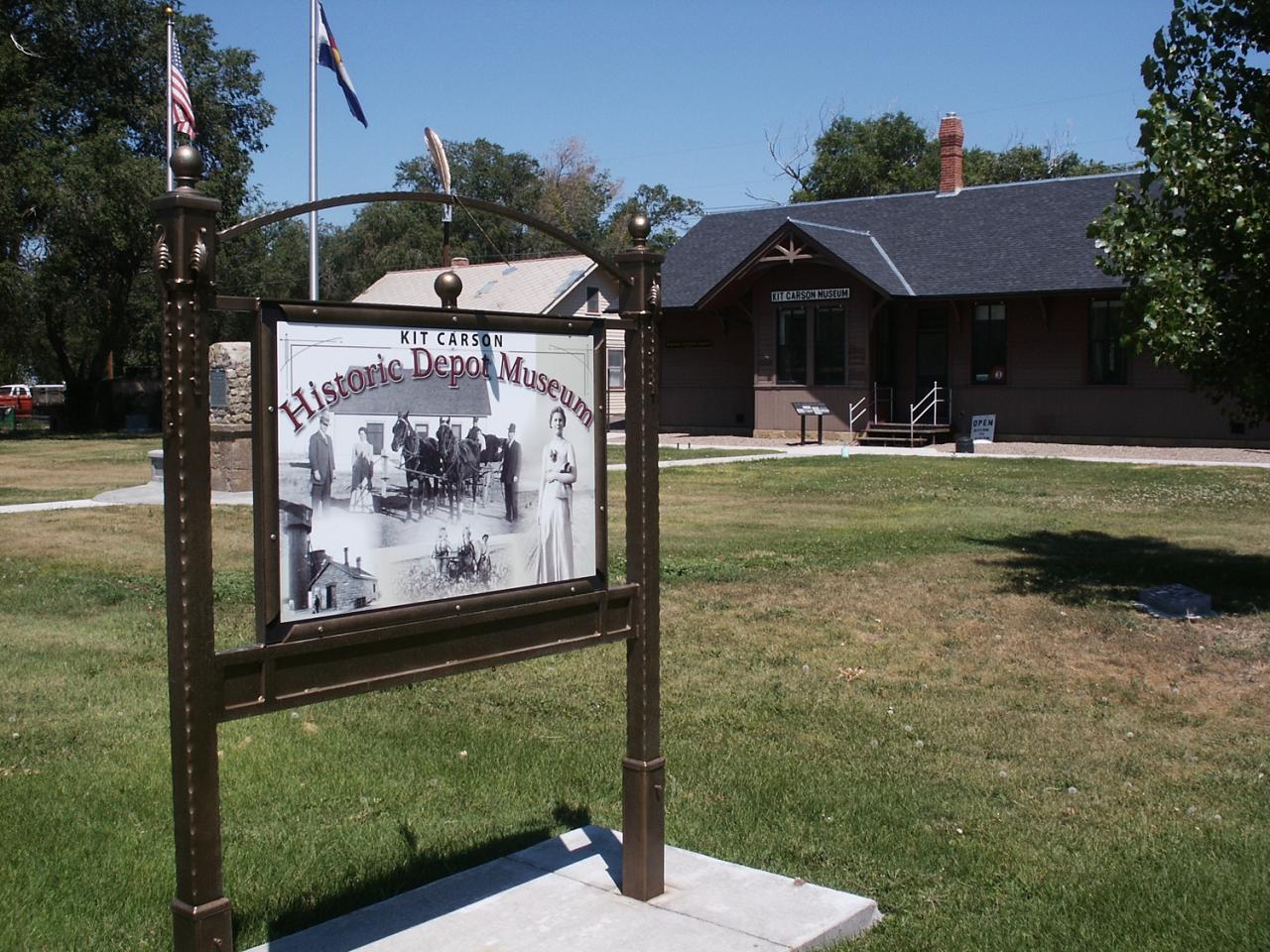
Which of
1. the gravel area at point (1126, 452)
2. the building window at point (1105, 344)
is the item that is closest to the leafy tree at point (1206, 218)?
the gravel area at point (1126, 452)

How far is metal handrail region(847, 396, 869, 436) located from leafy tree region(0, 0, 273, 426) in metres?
19.6

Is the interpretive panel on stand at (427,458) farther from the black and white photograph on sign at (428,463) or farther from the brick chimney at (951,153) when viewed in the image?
the brick chimney at (951,153)

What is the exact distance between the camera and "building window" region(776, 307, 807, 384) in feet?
106

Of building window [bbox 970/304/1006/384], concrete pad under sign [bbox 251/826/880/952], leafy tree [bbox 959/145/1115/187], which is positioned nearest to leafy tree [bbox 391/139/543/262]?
leafy tree [bbox 959/145/1115/187]

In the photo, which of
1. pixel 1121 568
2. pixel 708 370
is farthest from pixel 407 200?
pixel 708 370

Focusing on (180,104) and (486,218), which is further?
(486,218)

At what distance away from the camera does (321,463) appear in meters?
3.83

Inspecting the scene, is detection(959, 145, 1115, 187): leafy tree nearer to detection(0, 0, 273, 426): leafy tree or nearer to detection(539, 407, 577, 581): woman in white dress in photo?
detection(0, 0, 273, 426): leafy tree

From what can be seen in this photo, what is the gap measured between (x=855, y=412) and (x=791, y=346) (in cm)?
246

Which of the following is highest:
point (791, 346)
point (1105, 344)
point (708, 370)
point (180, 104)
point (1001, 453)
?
point (180, 104)

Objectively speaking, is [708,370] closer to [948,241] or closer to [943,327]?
[943,327]

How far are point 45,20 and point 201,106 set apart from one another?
15.7ft

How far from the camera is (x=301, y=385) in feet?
12.4

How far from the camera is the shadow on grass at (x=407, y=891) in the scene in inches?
176
